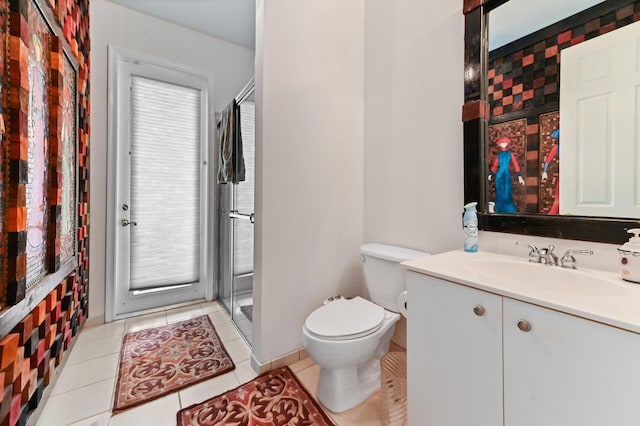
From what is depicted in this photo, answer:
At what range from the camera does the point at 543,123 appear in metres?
1.13

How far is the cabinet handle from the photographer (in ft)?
2.43

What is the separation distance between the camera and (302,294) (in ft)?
5.70

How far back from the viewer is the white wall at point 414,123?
1450 millimetres

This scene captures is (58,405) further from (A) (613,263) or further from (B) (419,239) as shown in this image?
(A) (613,263)

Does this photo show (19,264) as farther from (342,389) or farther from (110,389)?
(342,389)

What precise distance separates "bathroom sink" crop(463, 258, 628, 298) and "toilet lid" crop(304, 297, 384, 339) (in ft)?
1.81

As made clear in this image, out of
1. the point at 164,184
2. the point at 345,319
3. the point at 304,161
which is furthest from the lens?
the point at 164,184

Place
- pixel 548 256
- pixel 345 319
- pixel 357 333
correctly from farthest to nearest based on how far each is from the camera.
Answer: pixel 345 319 < pixel 357 333 < pixel 548 256

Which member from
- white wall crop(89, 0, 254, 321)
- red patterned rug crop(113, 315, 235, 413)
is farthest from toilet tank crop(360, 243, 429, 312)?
white wall crop(89, 0, 254, 321)

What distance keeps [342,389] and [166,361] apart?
1.18 metres

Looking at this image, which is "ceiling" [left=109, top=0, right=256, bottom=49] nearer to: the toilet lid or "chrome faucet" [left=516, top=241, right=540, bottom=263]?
the toilet lid

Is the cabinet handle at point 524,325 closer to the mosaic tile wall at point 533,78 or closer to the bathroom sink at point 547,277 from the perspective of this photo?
the bathroom sink at point 547,277

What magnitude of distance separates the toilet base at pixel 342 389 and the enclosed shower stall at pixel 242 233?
77 centimetres

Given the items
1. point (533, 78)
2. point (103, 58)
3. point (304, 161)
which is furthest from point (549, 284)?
point (103, 58)
